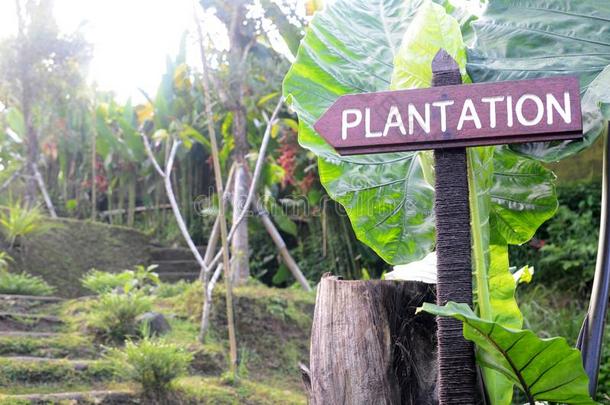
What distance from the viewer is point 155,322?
4816 mm

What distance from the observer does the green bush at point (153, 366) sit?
378cm

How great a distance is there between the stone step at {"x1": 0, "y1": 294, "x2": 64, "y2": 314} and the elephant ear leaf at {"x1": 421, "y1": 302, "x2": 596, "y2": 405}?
464 cm

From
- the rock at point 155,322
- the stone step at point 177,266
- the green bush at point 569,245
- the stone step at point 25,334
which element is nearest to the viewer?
the stone step at point 25,334

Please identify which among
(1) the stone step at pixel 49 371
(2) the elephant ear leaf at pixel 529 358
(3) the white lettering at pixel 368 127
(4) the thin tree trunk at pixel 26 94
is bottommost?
(1) the stone step at pixel 49 371

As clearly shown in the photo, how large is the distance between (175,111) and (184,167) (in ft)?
2.56

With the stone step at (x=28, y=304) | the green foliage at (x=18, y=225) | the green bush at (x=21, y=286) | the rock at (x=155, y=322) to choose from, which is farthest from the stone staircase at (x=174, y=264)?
the rock at (x=155, y=322)

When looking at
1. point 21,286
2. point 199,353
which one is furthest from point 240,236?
point 21,286

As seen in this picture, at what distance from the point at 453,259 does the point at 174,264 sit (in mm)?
6800

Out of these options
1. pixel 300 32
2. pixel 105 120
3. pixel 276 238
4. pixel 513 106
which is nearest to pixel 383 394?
pixel 513 106

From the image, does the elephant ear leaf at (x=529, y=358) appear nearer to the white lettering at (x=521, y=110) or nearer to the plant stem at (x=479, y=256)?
the plant stem at (x=479, y=256)

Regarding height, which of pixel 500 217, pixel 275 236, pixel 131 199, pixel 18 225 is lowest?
pixel 500 217

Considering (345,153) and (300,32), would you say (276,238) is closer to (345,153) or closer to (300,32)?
(300,32)

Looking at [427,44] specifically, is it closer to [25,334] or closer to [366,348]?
[366,348]

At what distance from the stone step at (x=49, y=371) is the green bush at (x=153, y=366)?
0.83 ft
